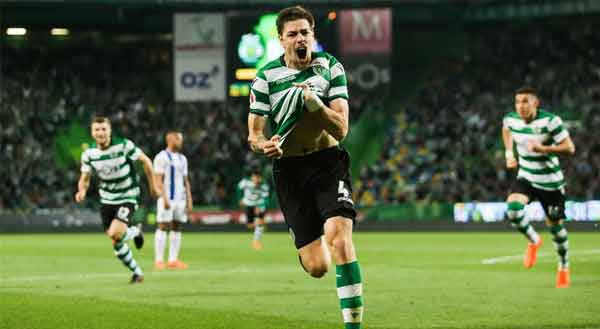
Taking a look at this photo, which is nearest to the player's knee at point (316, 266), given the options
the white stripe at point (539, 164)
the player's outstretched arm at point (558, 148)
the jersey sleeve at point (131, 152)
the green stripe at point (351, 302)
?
the green stripe at point (351, 302)

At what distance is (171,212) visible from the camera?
842 inches

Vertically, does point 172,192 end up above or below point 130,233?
A: above

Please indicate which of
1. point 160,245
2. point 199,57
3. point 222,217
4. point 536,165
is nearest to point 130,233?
point 160,245

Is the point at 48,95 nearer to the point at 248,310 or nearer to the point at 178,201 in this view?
the point at 178,201

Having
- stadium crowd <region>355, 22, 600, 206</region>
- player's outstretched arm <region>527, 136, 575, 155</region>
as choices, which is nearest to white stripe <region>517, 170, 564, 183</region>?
player's outstretched arm <region>527, 136, 575, 155</region>

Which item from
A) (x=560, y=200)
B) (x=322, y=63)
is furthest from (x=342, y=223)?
(x=560, y=200)

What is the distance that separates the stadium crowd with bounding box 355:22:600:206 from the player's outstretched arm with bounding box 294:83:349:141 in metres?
30.7

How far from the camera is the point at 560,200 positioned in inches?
622

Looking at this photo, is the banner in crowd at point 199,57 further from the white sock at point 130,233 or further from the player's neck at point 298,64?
the player's neck at point 298,64

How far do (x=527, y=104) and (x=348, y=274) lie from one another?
304 inches

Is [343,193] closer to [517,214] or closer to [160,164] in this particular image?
[517,214]

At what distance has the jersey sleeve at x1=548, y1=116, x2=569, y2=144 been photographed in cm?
1546

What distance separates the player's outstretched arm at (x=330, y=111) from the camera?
8.48 metres

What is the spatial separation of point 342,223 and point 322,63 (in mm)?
1343
